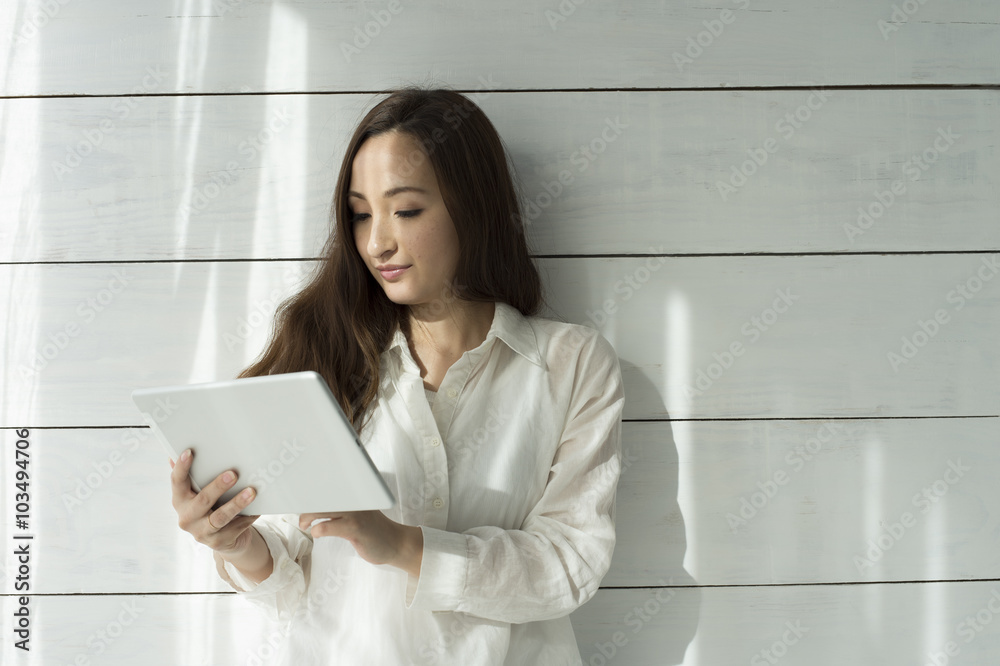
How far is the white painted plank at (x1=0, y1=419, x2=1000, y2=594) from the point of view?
99 cm

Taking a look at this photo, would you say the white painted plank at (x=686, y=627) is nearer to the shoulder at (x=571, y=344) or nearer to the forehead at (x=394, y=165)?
the shoulder at (x=571, y=344)

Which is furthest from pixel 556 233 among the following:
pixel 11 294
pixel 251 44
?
pixel 11 294

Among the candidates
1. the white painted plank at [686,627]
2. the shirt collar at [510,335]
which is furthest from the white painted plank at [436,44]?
the white painted plank at [686,627]

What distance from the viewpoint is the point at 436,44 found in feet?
3.26

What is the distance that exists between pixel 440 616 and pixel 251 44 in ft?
2.65

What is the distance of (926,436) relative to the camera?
3.34 feet

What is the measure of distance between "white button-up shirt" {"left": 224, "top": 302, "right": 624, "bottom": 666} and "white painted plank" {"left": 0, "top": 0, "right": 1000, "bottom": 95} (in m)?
Answer: 0.38

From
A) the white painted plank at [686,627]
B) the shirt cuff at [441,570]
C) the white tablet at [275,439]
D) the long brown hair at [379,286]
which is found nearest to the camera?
the white tablet at [275,439]

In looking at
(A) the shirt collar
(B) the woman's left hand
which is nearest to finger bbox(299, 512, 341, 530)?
(B) the woman's left hand

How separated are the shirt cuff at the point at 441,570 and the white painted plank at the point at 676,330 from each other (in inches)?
14.0

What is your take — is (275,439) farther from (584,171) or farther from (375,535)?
(584,171)

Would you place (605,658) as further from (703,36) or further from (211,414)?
(703,36)

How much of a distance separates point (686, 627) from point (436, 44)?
0.90 m

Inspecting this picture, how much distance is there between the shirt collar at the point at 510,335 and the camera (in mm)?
882
